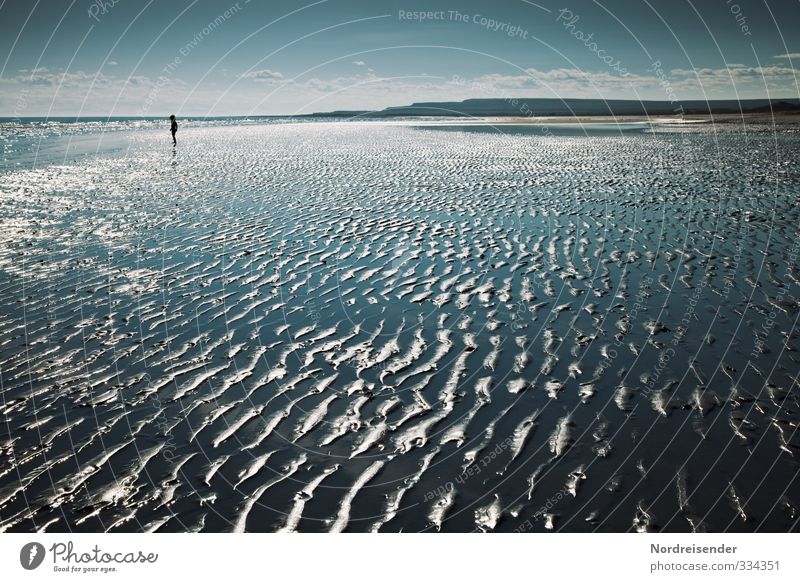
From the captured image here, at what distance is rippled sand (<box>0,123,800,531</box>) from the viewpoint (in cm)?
682

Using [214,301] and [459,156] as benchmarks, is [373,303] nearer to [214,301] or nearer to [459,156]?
[214,301]

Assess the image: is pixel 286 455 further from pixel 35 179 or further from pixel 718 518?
pixel 35 179

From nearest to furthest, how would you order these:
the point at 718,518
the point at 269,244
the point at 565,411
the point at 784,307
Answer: the point at 718,518, the point at 565,411, the point at 784,307, the point at 269,244

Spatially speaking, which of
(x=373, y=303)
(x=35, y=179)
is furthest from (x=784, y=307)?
(x=35, y=179)

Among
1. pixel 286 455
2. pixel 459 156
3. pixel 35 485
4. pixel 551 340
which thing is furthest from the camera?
pixel 459 156

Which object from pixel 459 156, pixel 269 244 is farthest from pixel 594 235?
pixel 459 156

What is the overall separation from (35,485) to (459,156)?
45.4m

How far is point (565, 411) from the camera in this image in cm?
873

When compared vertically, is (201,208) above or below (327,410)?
above

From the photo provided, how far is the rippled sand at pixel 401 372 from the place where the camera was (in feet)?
22.4

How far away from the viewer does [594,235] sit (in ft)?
65.5

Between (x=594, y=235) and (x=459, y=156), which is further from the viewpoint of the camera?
(x=459, y=156)

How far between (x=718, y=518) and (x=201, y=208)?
24.0 meters

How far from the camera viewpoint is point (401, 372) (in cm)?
1009
